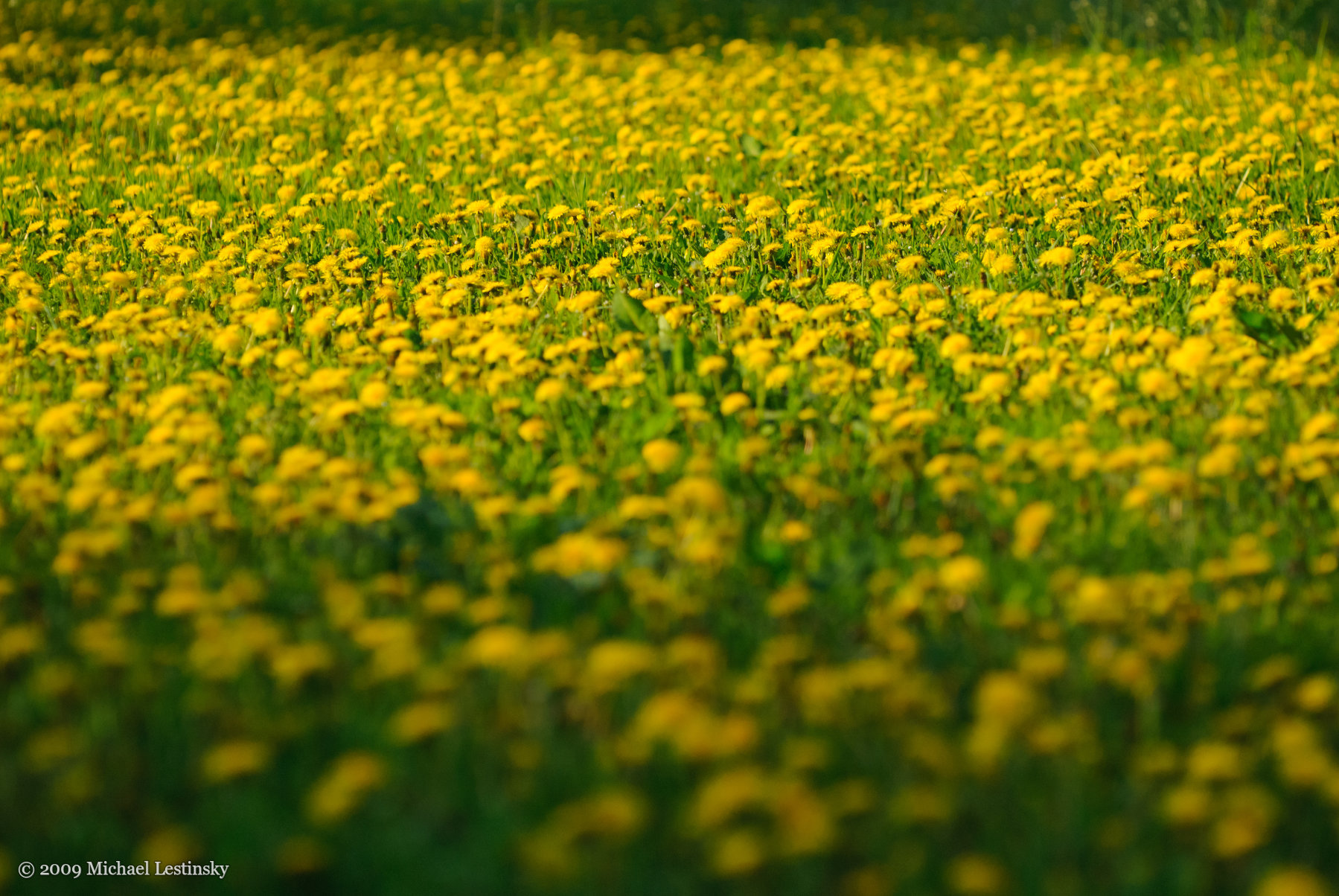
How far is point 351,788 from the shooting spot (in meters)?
1.72

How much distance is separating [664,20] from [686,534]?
949cm

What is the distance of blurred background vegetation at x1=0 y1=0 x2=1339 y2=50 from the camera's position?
10.0m

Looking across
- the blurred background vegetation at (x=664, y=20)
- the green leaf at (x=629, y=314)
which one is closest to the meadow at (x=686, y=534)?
the green leaf at (x=629, y=314)

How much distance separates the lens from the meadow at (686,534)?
179cm

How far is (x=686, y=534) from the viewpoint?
2.51m

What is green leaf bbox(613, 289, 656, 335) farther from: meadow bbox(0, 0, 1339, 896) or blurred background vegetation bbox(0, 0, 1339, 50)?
blurred background vegetation bbox(0, 0, 1339, 50)

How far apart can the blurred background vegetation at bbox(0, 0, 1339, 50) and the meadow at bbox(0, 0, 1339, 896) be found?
5.08m

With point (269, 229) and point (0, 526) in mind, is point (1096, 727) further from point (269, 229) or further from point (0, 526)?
point (269, 229)

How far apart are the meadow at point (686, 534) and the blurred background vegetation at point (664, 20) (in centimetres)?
508

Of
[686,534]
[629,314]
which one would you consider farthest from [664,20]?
[686,534]

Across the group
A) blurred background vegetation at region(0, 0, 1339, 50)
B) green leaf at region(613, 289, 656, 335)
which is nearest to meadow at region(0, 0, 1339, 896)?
green leaf at region(613, 289, 656, 335)

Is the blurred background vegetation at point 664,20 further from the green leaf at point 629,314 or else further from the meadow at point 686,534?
the green leaf at point 629,314

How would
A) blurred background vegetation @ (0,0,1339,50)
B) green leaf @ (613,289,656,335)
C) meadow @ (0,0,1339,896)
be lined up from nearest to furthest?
meadow @ (0,0,1339,896), green leaf @ (613,289,656,335), blurred background vegetation @ (0,0,1339,50)

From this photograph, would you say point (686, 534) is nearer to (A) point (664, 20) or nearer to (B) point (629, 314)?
(B) point (629, 314)
